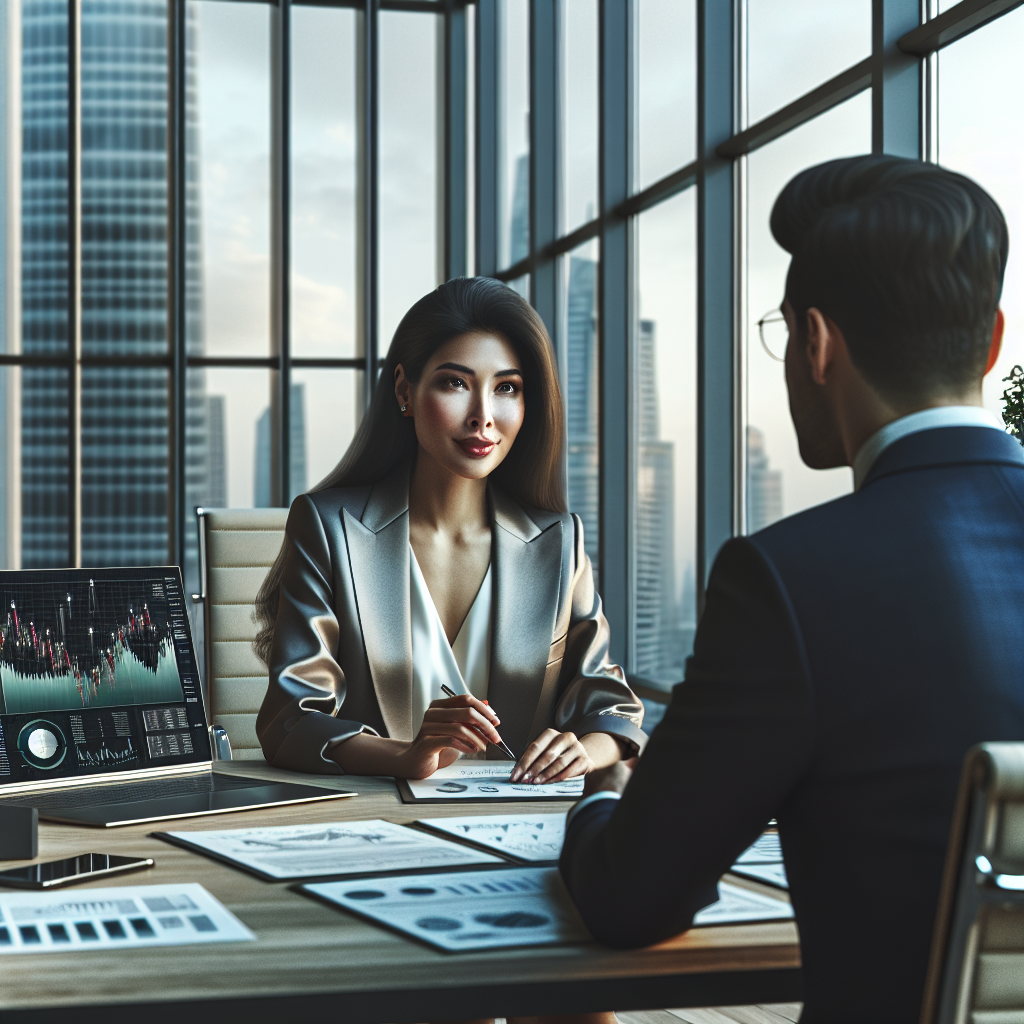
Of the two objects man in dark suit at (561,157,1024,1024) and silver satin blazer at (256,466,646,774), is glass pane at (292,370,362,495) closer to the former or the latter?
silver satin blazer at (256,466,646,774)

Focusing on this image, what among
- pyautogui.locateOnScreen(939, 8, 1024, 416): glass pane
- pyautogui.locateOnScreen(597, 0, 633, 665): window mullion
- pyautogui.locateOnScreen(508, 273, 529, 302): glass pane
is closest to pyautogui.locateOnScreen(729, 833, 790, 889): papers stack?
pyautogui.locateOnScreen(939, 8, 1024, 416): glass pane

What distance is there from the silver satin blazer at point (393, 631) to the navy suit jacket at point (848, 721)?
40.5 inches

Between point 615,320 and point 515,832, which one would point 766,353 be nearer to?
point 615,320

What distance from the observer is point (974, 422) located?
0.90 m

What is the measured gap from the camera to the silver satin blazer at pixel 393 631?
1914 mm

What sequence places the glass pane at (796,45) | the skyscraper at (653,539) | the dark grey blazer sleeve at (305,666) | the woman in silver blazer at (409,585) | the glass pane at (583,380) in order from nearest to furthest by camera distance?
the dark grey blazer sleeve at (305,666) < the woman in silver blazer at (409,585) < the glass pane at (796,45) < the skyscraper at (653,539) < the glass pane at (583,380)

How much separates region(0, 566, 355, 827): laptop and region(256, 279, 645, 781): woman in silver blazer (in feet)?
0.52

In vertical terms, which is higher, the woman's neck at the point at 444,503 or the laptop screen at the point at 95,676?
the woman's neck at the point at 444,503

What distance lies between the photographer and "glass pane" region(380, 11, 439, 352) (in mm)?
6773

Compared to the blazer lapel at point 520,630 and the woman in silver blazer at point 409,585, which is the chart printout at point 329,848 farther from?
the blazer lapel at point 520,630

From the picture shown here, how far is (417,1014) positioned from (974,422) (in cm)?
61

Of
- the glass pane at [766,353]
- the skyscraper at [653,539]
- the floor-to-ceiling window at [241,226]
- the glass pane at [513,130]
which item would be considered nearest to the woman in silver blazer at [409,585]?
the glass pane at [766,353]

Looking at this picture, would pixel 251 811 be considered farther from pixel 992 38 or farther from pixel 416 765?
pixel 992 38

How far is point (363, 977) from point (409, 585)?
1181 mm
